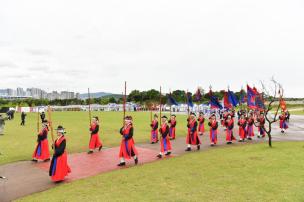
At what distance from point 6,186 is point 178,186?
577cm

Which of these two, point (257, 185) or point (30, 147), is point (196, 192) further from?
point (30, 147)

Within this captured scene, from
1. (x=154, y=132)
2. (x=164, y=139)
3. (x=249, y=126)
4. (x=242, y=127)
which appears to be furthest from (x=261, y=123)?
(x=164, y=139)

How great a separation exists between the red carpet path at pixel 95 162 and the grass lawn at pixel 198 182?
1047 mm

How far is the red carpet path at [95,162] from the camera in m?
11.9

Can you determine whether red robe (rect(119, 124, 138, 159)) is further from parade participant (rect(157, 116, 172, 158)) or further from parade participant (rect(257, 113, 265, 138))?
parade participant (rect(257, 113, 265, 138))

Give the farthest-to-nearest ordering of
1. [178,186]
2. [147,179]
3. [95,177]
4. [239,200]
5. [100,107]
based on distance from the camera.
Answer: [100,107]
[95,177]
[147,179]
[178,186]
[239,200]

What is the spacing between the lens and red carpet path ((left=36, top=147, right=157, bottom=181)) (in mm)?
11875

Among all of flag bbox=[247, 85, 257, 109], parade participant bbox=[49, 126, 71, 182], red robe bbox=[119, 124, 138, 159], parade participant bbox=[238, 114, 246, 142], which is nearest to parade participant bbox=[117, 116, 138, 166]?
red robe bbox=[119, 124, 138, 159]

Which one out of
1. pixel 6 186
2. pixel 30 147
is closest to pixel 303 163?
pixel 6 186

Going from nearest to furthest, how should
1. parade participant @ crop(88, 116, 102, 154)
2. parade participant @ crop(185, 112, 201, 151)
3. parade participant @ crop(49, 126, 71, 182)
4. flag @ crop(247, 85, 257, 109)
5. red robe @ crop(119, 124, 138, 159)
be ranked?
parade participant @ crop(49, 126, 71, 182)
red robe @ crop(119, 124, 138, 159)
parade participant @ crop(88, 116, 102, 154)
parade participant @ crop(185, 112, 201, 151)
flag @ crop(247, 85, 257, 109)

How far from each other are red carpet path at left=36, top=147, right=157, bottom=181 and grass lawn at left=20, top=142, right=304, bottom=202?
1047mm

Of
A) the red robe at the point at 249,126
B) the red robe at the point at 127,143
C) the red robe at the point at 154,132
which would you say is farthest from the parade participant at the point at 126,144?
the red robe at the point at 249,126

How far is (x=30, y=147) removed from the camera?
1764cm

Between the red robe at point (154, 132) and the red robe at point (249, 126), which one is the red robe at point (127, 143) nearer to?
the red robe at point (154, 132)
